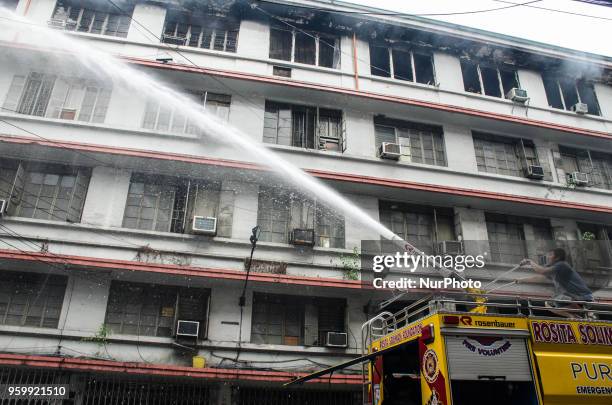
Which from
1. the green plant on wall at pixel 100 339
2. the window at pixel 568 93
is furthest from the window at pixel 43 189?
the window at pixel 568 93

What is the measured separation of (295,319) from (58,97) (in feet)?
34.4

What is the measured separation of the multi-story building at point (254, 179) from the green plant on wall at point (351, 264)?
70mm

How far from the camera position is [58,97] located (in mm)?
14820

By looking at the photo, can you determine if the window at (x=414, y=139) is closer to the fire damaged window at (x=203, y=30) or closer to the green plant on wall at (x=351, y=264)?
the green plant on wall at (x=351, y=264)

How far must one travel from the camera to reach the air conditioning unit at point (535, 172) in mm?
16734

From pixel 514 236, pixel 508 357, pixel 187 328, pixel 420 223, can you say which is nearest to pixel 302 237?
pixel 187 328

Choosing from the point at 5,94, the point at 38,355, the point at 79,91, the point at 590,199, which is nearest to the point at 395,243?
the point at 590,199

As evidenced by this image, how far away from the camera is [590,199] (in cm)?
1712

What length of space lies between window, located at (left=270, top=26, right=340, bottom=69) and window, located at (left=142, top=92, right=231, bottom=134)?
116 inches

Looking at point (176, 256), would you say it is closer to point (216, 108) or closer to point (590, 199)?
point (216, 108)

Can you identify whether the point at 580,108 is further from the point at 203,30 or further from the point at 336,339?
the point at 203,30

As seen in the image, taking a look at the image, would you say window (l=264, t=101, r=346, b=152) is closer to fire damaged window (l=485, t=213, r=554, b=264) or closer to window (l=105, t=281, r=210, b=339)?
window (l=105, t=281, r=210, b=339)

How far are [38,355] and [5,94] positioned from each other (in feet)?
27.4

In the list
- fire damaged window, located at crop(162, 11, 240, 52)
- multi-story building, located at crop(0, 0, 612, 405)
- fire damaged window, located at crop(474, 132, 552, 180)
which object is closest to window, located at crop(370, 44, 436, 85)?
multi-story building, located at crop(0, 0, 612, 405)
